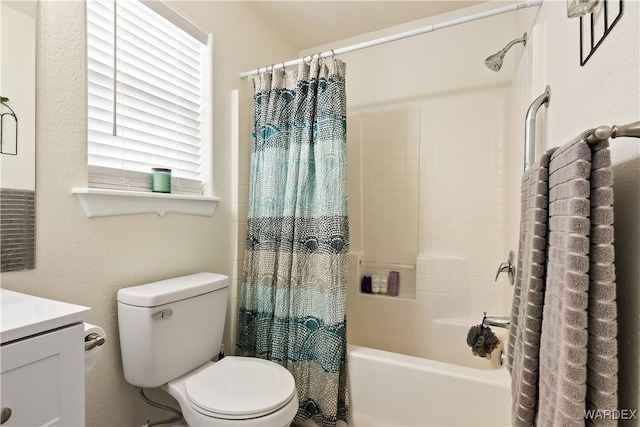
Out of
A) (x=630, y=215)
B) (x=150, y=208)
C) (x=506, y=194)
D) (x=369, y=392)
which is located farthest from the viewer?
(x=506, y=194)

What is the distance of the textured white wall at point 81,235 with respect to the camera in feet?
3.43

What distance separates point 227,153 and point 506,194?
171 centimetres

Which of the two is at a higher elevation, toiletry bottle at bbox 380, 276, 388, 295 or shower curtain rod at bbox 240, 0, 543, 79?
shower curtain rod at bbox 240, 0, 543, 79

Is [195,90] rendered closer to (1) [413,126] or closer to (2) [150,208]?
(2) [150,208]

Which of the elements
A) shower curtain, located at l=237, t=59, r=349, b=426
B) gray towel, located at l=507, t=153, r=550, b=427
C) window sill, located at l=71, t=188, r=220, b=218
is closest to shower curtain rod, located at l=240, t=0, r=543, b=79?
shower curtain, located at l=237, t=59, r=349, b=426

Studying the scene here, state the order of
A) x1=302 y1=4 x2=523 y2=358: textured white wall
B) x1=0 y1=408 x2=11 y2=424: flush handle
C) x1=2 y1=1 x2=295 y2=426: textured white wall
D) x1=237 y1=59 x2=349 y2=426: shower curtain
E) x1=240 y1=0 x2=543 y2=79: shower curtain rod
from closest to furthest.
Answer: x1=0 y1=408 x2=11 y2=424: flush handle, x1=2 y1=1 x2=295 y2=426: textured white wall, x1=240 y1=0 x2=543 y2=79: shower curtain rod, x1=237 y1=59 x2=349 y2=426: shower curtain, x1=302 y1=4 x2=523 y2=358: textured white wall

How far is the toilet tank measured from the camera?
121 centimetres

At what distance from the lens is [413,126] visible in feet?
7.38

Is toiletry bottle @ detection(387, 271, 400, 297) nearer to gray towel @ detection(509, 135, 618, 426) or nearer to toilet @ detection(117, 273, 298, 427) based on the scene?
toilet @ detection(117, 273, 298, 427)

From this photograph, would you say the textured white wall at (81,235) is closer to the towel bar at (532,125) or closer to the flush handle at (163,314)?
the flush handle at (163,314)

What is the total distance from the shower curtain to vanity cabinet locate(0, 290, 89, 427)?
103cm

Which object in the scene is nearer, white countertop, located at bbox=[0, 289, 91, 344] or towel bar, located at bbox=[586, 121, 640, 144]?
towel bar, located at bbox=[586, 121, 640, 144]

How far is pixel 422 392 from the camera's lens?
1.41 m

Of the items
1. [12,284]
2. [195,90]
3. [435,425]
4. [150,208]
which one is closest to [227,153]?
[195,90]
